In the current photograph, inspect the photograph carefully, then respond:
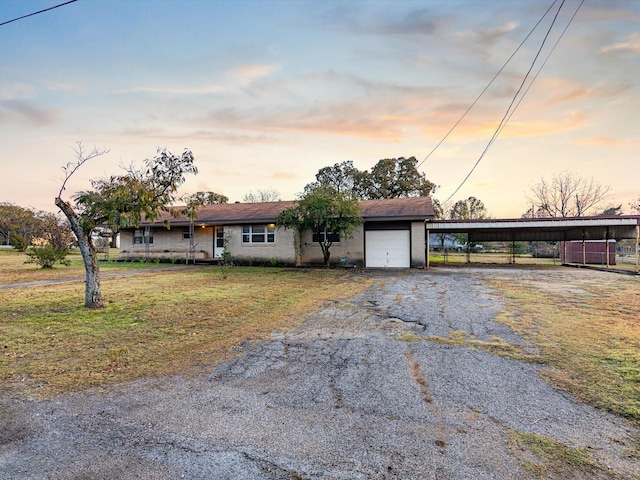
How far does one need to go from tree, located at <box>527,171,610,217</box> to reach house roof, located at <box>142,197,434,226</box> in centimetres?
3059

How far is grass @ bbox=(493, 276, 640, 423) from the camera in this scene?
3339 millimetres

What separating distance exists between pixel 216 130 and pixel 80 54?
678 centimetres

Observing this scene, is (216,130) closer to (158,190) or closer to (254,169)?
(254,169)

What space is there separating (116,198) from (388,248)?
13.6m

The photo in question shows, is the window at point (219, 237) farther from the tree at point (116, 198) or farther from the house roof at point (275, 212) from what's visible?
the tree at point (116, 198)

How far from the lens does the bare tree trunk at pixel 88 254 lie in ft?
23.0

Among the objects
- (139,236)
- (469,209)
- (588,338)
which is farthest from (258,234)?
(469,209)

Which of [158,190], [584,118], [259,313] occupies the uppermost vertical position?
[584,118]

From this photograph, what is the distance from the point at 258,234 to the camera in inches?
786

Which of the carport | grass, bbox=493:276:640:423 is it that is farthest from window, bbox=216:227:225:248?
grass, bbox=493:276:640:423

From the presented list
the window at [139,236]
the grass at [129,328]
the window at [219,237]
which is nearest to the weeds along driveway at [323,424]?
the grass at [129,328]

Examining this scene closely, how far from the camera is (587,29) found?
419 inches

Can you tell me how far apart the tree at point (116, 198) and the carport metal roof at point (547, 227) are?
13.7 metres

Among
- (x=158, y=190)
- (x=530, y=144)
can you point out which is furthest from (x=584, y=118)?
(x=158, y=190)
